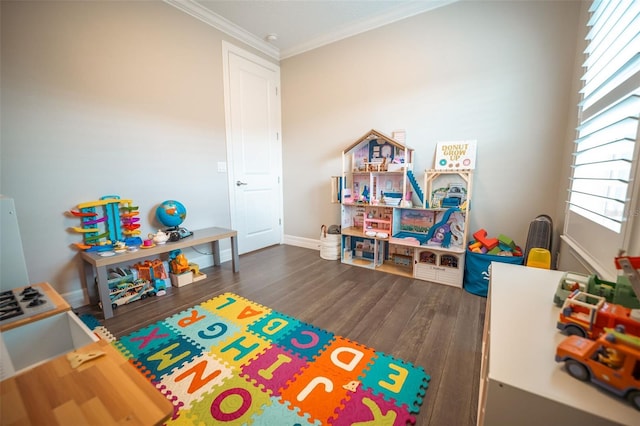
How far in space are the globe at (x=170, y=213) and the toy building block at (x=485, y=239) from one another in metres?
2.88

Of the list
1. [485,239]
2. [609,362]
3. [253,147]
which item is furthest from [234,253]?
[609,362]

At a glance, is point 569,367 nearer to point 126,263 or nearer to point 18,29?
point 126,263

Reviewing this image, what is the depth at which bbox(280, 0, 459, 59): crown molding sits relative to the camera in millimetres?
2549

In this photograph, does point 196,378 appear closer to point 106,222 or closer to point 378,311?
point 378,311

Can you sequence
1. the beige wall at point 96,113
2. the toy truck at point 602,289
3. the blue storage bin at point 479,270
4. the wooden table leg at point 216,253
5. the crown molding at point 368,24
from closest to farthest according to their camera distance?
the toy truck at point 602,289 → the beige wall at point 96,113 → the blue storage bin at point 479,270 → the crown molding at point 368,24 → the wooden table leg at point 216,253

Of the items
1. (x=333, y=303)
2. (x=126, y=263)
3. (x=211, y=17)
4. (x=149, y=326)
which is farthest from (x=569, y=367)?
(x=211, y=17)

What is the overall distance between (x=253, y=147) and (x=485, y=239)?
286 cm

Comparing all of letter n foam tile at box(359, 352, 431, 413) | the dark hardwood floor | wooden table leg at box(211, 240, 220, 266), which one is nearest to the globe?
wooden table leg at box(211, 240, 220, 266)

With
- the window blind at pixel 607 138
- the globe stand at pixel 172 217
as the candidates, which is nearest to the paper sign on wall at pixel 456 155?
the window blind at pixel 607 138

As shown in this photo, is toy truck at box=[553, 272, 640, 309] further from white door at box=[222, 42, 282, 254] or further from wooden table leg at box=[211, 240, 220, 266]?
white door at box=[222, 42, 282, 254]

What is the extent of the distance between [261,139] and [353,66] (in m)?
1.48

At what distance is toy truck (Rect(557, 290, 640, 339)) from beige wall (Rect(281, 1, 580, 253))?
1.73m

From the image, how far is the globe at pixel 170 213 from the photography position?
2467 mm

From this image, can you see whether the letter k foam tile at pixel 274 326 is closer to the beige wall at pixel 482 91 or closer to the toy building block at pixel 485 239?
the toy building block at pixel 485 239
